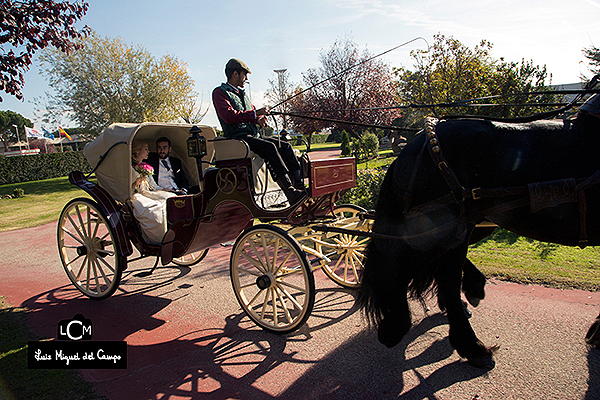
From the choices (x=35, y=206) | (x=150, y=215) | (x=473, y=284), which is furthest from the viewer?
(x=35, y=206)

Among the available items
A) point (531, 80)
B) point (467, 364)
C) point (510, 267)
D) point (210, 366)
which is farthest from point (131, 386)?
point (531, 80)

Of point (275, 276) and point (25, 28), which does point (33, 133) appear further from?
point (275, 276)

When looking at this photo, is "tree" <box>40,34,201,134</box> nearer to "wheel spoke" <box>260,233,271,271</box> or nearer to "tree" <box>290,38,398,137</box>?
"tree" <box>290,38,398,137</box>

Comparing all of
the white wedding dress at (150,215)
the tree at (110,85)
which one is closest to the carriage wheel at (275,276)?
the white wedding dress at (150,215)

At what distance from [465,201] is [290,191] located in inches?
65.7

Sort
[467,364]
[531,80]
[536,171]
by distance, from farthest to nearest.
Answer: [531,80], [467,364], [536,171]

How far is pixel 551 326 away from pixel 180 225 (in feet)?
12.2

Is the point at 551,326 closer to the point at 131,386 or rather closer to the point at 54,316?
the point at 131,386

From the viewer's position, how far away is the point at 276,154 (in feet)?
12.5

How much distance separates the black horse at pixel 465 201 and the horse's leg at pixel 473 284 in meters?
0.64

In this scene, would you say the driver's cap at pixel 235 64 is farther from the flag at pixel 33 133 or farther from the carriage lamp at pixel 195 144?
the flag at pixel 33 133

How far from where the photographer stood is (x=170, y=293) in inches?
193

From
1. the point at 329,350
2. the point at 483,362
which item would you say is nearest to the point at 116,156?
the point at 329,350

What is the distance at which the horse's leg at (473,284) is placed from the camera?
139 inches
